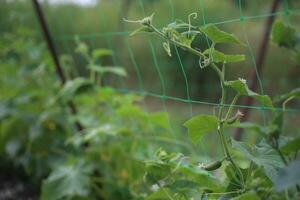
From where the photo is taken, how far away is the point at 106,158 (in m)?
2.04

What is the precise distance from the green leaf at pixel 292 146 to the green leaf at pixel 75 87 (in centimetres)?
120

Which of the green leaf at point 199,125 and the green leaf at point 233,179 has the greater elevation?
the green leaf at point 199,125

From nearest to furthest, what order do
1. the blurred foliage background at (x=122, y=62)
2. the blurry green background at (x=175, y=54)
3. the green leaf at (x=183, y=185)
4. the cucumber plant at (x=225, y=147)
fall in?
the cucumber plant at (x=225, y=147) < the green leaf at (x=183, y=185) < the blurred foliage background at (x=122, y=62) < the blurry green background at (x=175, y=54)

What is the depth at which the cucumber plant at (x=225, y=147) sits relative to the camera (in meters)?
1.00

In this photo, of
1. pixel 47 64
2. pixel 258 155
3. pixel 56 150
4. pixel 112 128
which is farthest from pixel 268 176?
pixel 47 64

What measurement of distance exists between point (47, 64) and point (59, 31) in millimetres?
1936

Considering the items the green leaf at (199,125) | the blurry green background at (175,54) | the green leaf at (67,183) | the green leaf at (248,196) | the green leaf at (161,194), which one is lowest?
the blurry green background at (175,54)

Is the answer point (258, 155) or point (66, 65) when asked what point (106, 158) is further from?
point (258, 155)

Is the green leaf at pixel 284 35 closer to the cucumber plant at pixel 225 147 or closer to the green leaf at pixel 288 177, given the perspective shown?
the cucumber plant at pixel 225 147

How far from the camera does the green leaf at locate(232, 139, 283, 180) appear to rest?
3.45ft

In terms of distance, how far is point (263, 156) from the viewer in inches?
42.8

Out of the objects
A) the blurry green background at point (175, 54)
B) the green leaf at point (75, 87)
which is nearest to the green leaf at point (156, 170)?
the green leaf at point (75, 87)

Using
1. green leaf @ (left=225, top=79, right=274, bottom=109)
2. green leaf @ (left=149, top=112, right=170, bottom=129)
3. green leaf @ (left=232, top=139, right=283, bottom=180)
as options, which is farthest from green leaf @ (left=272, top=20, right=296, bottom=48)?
green leaf @ (left=149, top=112, right=170, bottom=129)

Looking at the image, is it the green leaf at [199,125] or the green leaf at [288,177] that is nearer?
the green leaf at [288,177]
